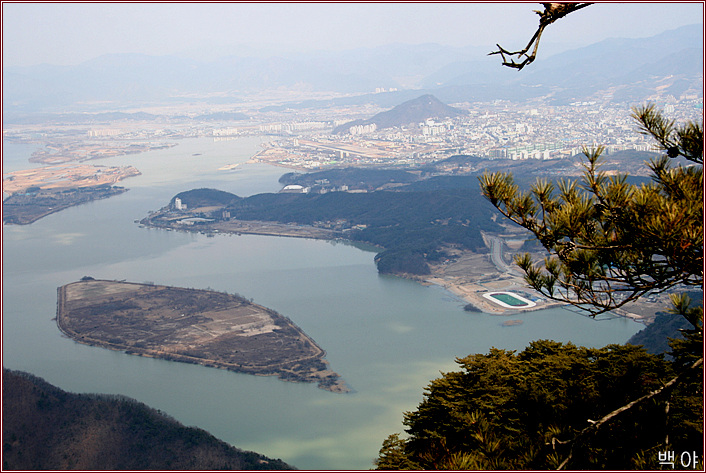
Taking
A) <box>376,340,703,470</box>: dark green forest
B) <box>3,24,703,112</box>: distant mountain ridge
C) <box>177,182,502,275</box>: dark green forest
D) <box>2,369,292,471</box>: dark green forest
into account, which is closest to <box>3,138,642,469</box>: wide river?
<box>2,369,292,471</box>: dark green forest

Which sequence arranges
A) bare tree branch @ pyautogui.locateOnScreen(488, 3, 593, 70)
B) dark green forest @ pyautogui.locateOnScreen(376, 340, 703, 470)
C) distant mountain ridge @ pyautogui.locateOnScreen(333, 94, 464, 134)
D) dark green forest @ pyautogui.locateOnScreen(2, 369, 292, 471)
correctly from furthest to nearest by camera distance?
1. distant mountain ridge @ pyautogui.locateOnScreen(333, 94, 464, 134)
2. dark green forest @ pyautogui.locateOnScreen(2, 369, 292, 471)
3. dark green forest @ pyautogui.locateOnScreen(376, 340, 703, 470)
4. bare tree branch @ pyautogui.locateOnScreen(488, 3, 593, 70)

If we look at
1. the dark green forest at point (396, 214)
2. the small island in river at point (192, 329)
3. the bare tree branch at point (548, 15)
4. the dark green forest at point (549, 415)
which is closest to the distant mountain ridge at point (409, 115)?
the dark green forest at point (396, 214)

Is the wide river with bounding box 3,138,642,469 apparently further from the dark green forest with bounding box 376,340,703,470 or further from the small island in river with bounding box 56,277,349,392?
the dark green forest with bounding box 376,340,703,470

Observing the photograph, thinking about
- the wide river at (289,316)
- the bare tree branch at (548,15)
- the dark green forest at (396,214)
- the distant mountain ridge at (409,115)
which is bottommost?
the wide river at (289,316)

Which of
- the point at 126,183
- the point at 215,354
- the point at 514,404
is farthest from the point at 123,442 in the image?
the point at 126,183

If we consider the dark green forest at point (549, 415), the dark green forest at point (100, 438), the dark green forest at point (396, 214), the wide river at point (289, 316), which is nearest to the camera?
the dark green forest at point (549, 415)

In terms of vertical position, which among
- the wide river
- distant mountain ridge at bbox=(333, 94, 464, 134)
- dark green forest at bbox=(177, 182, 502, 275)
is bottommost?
the wide river

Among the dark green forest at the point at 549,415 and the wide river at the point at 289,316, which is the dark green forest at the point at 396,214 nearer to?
the wide river at the point at 289,316
